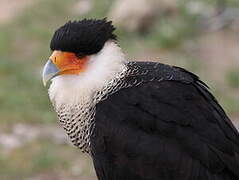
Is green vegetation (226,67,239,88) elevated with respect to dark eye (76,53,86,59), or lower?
elevated

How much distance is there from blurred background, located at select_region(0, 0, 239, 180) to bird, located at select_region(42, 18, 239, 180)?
1.94 metres

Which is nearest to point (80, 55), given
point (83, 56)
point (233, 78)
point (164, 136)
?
point (83, 56)

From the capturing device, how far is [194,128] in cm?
356

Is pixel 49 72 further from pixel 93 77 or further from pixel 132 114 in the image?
pixel 132 114

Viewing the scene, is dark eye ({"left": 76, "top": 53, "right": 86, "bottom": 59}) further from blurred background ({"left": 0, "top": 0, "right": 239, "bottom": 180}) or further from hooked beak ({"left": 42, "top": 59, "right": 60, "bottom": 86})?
blurred background ({"left": 0, "top": 0, "right": 239, "bottom": 180})

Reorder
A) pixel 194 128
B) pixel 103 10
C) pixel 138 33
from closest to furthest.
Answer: pixel 194 128 → pixel 138 33 → pixel 103 10

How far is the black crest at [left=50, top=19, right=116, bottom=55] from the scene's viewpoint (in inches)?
143

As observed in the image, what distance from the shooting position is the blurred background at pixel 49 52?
5750 millimetres

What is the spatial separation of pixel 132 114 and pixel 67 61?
424 millimetres

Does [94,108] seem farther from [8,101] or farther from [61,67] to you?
[8,101]

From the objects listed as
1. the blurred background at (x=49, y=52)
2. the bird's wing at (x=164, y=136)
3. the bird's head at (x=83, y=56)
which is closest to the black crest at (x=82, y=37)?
the bird's head at (x=83, y=56)

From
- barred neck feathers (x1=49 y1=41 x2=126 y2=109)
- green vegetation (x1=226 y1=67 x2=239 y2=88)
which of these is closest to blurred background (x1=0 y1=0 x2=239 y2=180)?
green vegetation (x1=226 y1=67 x2=239 y2=88)

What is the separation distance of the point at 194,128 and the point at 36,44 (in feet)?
14.3

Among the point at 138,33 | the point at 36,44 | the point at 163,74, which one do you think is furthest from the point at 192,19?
the point at 163,74
